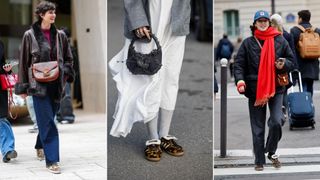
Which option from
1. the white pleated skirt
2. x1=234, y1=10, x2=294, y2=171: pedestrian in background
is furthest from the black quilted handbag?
x1=234, y1=10, x2=294, y2=171: pedestrian in background

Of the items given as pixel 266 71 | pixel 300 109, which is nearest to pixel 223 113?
pixel 266 71

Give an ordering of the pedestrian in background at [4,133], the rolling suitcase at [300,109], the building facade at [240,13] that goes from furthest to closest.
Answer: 1. the building facade at [240,13]
2. the rolling suitcase at [300,109]
3. the pedestrian in background at [4,133]

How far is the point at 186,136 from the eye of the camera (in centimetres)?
615

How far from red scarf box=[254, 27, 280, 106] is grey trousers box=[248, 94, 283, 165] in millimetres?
152

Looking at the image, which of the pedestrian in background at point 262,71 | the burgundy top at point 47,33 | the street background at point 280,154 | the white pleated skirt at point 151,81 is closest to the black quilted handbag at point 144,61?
the white pleated skirt at point 151,81

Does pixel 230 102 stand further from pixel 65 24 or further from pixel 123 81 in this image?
pixel 123 81

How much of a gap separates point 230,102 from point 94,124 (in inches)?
141

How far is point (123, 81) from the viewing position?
5891mm

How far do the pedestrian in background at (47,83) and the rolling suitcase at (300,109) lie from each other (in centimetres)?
431

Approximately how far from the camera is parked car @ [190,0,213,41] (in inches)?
236

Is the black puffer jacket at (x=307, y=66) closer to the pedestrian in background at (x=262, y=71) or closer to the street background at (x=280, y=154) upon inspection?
the street background at (x=280, y=154)

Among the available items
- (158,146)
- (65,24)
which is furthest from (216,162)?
(65,24)

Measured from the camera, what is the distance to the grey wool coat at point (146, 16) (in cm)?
579

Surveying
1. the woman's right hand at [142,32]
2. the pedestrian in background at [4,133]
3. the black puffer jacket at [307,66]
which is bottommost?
the pedestrian in background at [4,133]
